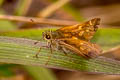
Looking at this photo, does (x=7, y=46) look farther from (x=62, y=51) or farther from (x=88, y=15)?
(x=88, y=15)

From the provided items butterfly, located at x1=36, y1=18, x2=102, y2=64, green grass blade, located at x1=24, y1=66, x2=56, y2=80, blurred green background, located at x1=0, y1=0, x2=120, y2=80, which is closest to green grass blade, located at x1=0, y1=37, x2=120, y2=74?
butterfly, located at x1=36, y1=18, x2=102, y2=64

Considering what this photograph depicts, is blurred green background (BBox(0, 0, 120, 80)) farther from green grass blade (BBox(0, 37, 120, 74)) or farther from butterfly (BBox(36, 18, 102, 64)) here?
green grass blade (BBox(0, 37, 120, 74))

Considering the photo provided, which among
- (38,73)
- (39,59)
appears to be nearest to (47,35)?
(39,59)

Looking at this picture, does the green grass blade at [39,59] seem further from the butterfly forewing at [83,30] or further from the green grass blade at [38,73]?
the green grass blade at [38,73]

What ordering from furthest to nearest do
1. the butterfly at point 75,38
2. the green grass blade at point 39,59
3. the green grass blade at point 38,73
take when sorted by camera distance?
the green grass blade at point 38,73 → the butterfly at point 75,38 → the green grass blade at point 39,59

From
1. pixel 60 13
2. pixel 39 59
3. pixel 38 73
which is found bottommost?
pixel 38 73

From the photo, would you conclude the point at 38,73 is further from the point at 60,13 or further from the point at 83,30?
the point at 60,13

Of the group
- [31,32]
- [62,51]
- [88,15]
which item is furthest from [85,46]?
[88,15]

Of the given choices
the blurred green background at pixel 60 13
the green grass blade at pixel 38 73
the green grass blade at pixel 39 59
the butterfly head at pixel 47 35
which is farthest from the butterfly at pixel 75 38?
the blurred green background at pixel 60 13
